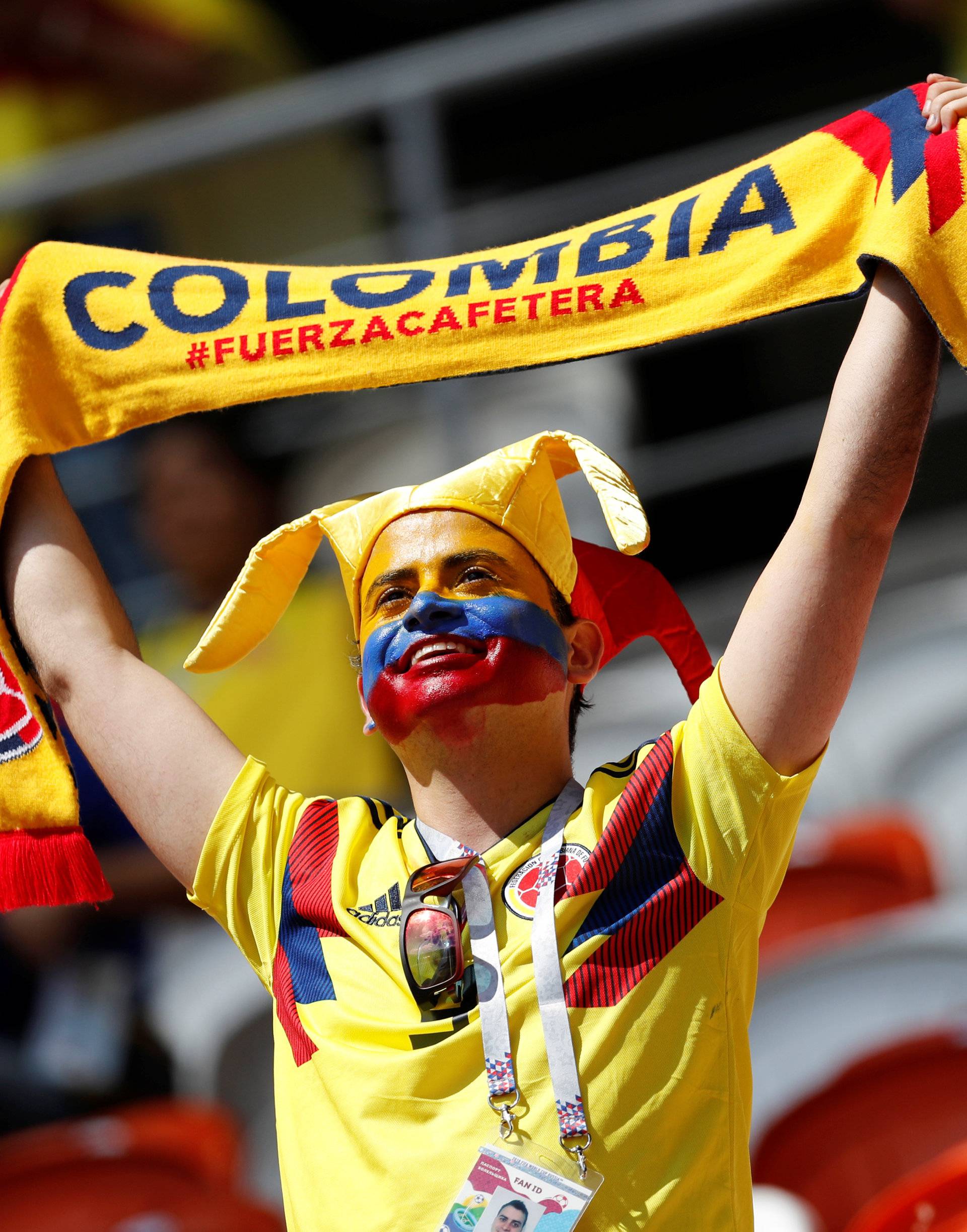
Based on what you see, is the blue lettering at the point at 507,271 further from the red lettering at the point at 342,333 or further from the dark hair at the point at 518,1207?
the dark hair at the point at 518,1207

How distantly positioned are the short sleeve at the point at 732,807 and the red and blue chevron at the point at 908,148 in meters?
0.58

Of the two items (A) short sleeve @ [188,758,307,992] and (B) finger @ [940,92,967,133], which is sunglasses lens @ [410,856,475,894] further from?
(B) finger @ [940,92,967,133]

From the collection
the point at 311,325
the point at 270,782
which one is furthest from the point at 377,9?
the point at 270,782

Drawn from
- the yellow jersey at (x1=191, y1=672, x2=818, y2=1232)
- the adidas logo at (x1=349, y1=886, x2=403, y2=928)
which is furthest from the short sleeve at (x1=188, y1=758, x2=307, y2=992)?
the adidas logo at (x1=349, y1=886, x2=403, y2=928)

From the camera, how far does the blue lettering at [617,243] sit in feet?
6.09

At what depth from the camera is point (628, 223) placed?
6.25 feet

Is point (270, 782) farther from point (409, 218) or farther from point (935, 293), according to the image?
point (409, 218)

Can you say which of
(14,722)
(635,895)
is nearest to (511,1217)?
(635,895)

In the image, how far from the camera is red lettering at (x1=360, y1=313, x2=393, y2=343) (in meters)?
1.92

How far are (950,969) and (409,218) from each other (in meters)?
2.36

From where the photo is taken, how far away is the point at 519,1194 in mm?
1427

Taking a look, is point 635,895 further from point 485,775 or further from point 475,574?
point 475,574

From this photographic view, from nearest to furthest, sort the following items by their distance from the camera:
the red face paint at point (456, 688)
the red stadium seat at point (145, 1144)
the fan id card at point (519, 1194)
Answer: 1. the fan id card at point (519, 1194)
2. the red face paint at point (456, 688)
3. the red stadium seat at point (145, 1144)

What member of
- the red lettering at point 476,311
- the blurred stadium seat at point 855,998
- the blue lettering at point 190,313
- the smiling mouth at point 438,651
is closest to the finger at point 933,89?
the red lettering at point 476,311
